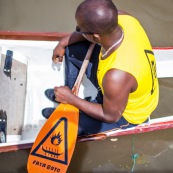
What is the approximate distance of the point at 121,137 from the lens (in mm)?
2584

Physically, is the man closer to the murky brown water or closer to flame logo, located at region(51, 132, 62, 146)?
flame logo, located at region(51, 132, 62, 146)

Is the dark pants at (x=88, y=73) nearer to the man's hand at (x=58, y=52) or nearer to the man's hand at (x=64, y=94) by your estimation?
the man's hand at (x=58, y=52)

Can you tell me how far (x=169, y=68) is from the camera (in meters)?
2.95

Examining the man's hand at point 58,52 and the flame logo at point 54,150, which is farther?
the man's hand at point 58,52

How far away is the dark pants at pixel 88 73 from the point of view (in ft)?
7.09

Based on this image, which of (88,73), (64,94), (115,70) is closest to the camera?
(115,70)

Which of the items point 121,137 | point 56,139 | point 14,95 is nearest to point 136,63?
point 56,139

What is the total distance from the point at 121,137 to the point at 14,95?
87 centimetres

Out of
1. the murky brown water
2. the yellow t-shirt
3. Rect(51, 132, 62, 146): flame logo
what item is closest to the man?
the yellow t-shirt

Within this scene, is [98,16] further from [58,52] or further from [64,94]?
[58,52]

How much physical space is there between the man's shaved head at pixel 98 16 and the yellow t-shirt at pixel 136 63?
0.17 meters

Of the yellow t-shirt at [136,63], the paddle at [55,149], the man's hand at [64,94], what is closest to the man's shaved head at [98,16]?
the yellow t-shirt at [136,63]

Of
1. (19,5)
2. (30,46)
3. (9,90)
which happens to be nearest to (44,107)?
(9,90)

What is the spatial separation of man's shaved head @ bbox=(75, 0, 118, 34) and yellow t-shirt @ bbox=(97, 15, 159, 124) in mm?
173
